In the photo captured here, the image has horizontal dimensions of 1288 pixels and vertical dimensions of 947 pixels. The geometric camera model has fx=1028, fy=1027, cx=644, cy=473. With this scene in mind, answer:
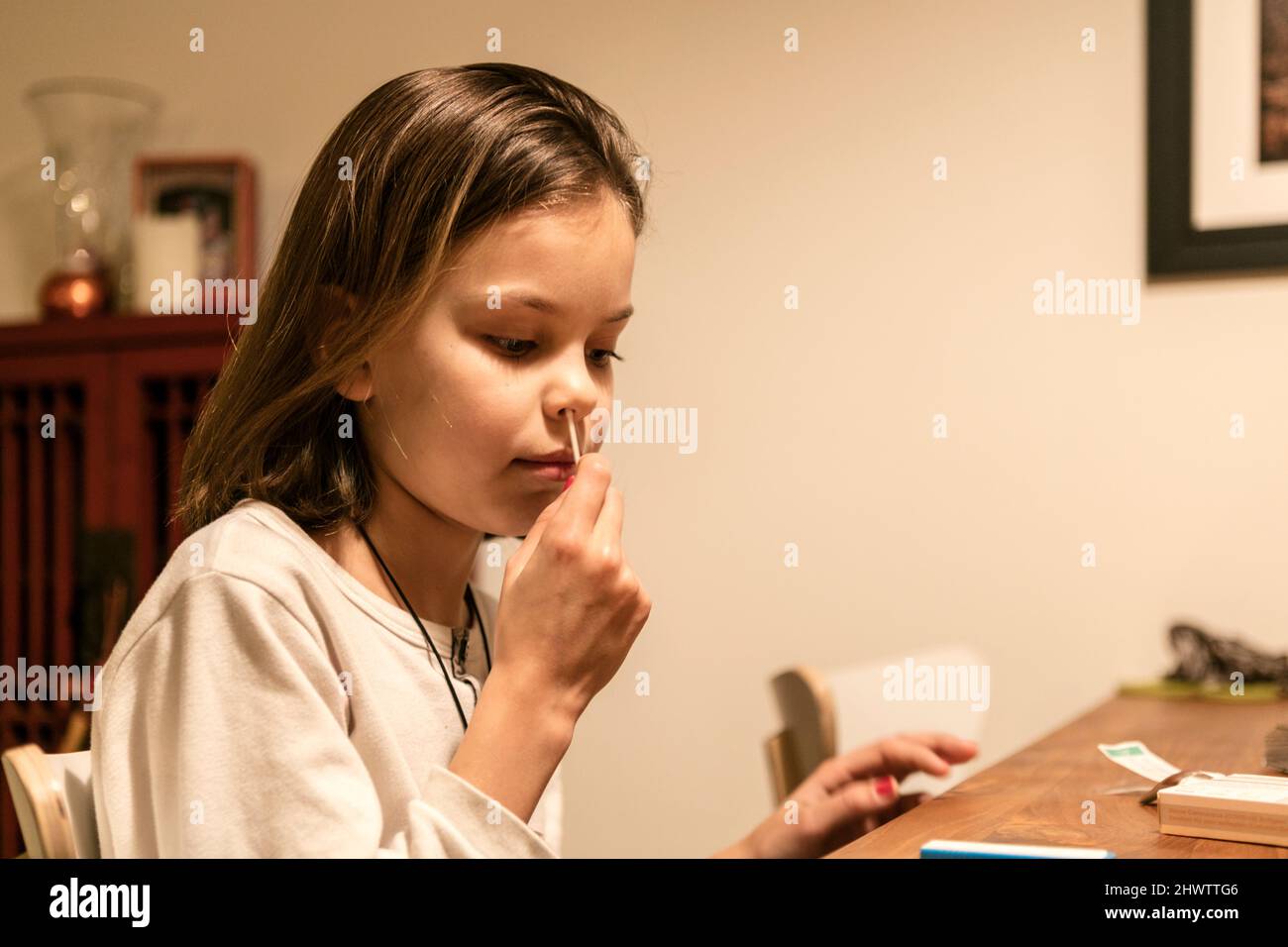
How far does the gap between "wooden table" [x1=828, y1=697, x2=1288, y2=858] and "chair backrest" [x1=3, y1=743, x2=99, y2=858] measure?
0.40 metres

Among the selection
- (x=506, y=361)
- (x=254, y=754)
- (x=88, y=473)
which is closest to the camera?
(x=254, y=754)

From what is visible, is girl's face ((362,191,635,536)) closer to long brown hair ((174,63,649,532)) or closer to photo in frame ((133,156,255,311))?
long brown hair ((174,63,649,532))

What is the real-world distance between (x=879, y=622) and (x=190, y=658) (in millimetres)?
1040

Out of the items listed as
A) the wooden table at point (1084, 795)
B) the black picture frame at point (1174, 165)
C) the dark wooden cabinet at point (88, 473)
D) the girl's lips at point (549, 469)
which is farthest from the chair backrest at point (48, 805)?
the black picture frame at point (1174, 165)

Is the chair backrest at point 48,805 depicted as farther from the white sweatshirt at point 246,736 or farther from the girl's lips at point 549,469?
the girl's lips at point 549,469

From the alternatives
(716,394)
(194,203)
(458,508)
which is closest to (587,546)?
(458,508)

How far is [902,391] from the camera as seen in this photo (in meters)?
1.35

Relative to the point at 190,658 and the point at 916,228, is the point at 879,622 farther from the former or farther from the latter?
the point at 190,658

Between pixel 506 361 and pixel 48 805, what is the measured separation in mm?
334

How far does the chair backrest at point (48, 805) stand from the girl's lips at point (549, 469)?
297 mm

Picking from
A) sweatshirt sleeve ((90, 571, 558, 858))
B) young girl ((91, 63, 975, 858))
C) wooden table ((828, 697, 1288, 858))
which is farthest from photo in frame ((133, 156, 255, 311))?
wooden table ((828, 697, 1288, 858))

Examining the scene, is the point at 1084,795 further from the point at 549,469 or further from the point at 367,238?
the point at 367,238

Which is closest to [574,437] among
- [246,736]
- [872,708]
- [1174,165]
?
[246,736]

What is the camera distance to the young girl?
49 centimetres
